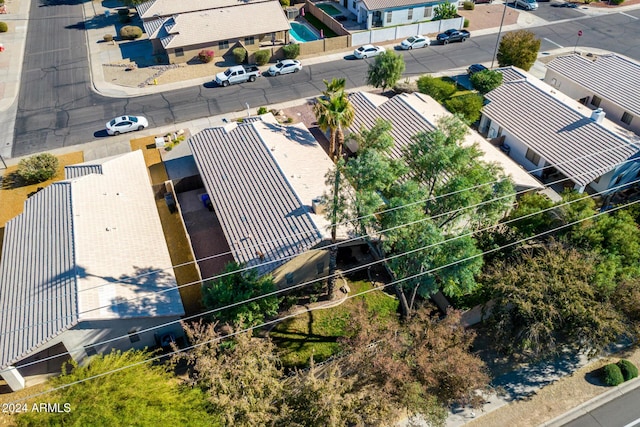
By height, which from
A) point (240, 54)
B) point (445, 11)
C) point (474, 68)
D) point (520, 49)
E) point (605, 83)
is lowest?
point (474, 68)

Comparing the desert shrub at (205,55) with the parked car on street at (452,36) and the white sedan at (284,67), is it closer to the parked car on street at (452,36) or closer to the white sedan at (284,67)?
the white sedan at (284,67)

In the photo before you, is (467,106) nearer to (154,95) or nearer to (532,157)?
(532,157)

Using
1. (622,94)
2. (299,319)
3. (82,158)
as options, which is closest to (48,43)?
(82,158)

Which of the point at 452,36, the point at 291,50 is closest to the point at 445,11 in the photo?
the point at 452,36

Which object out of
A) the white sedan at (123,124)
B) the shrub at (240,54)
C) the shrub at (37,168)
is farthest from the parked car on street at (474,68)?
the shrub at (37,168)

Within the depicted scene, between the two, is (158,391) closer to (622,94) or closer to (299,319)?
(299,319)

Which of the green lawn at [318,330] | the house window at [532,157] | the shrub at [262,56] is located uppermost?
the shrub at [262,56]

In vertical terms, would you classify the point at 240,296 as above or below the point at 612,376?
above
